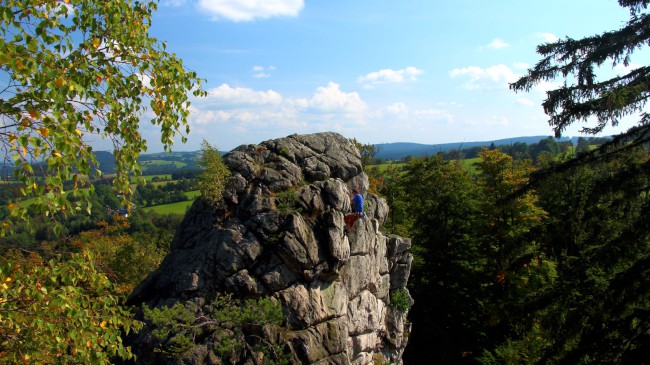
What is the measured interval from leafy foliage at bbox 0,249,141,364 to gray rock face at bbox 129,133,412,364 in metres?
6.83

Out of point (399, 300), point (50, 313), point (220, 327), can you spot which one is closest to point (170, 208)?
point (399, 300)

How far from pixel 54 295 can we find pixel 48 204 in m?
1.24

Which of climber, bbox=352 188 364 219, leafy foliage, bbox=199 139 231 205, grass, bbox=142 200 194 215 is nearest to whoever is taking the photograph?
leafy foliage, bbox=199 139 231 205

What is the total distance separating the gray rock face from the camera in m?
13.4

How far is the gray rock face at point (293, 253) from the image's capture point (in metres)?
13.4

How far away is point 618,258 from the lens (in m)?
9.21

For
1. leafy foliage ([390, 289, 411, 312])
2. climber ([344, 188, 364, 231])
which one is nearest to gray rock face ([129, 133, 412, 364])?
climber ([344, 188, 364, 231])

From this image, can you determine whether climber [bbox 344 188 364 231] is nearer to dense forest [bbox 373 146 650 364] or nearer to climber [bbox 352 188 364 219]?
climber [bbox 352 188 364 219]

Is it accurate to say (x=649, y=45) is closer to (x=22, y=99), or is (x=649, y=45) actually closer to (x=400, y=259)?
(x=22, y=99)

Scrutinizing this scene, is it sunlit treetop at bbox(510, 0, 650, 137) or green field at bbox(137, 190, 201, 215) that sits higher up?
sunlit treetop at bbox(510, 0, 650, 137)

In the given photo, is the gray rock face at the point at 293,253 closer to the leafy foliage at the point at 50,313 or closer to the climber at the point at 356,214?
the climber at the point at 356,214

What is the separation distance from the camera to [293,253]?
13.9 meters

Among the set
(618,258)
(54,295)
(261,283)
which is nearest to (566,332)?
(618,258)

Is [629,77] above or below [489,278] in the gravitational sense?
above
